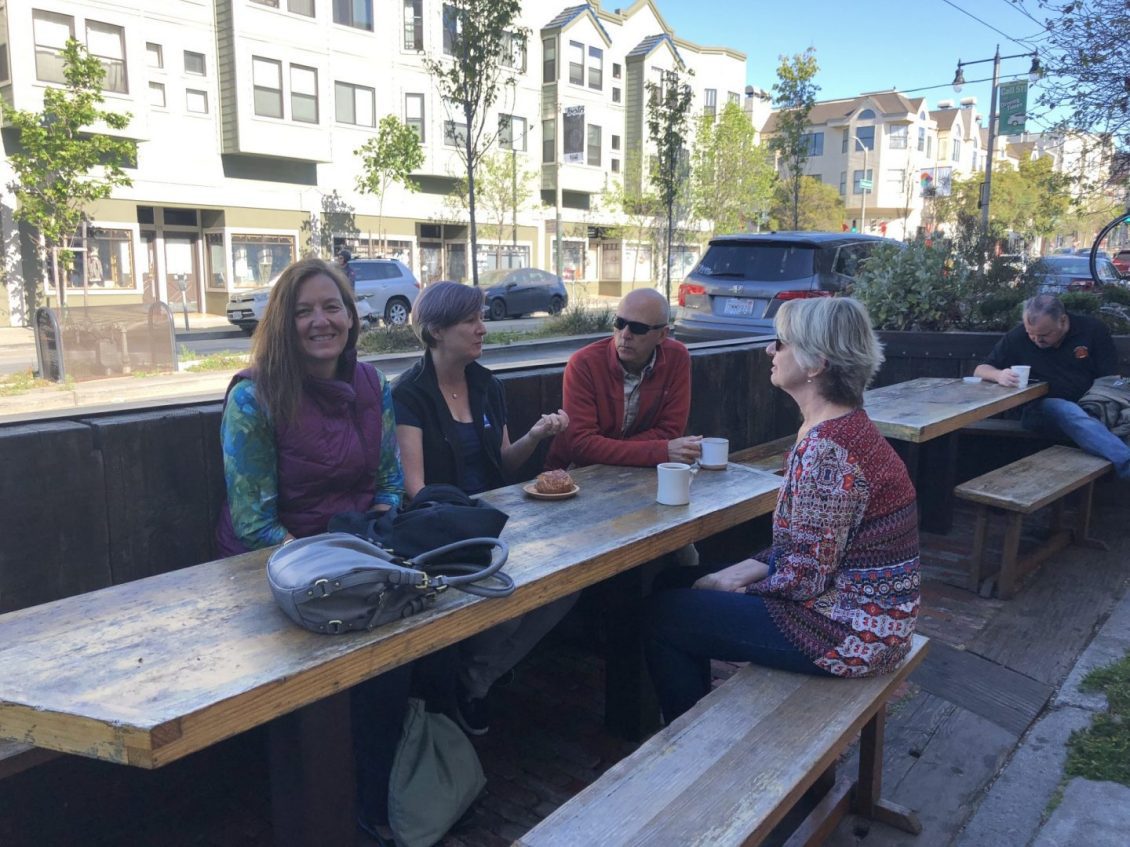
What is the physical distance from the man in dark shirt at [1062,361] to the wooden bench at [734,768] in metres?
3.73

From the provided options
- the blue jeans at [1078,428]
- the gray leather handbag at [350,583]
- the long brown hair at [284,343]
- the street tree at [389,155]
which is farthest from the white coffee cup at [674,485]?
the street tree at [389,155]

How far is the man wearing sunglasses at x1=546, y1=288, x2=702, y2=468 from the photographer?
3.54 meters

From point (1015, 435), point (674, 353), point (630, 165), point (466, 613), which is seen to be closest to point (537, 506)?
point (466, 613)

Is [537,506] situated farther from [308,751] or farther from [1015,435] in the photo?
[1015,435]

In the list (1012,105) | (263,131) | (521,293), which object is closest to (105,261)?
(263,131)

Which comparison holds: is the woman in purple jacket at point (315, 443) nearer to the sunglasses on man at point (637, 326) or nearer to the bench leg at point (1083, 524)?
the sunglasses on man at point (637, 326)

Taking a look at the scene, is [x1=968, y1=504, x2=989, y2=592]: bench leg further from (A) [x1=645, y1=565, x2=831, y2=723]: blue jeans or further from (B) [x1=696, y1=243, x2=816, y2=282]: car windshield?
(B) [x1=696, y1=243, x2=816, y2=282]: car windshield

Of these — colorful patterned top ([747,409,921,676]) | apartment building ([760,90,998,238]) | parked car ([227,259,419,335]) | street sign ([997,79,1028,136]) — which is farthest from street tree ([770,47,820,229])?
apartment building ([760,90,998,238])

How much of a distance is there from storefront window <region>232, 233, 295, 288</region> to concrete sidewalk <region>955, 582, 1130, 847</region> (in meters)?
25.2

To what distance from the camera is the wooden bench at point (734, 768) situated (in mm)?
1785

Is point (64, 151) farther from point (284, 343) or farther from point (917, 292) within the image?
point (284, 343)

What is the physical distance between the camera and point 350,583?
5.85ft

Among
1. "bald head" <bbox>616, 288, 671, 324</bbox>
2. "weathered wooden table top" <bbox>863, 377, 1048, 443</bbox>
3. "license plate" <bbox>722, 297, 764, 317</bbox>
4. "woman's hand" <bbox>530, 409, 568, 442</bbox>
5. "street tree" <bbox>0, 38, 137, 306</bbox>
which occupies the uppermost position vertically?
"street tree" <bbox>0, 38, 137, 306</bbox>

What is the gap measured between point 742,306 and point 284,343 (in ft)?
23.0
